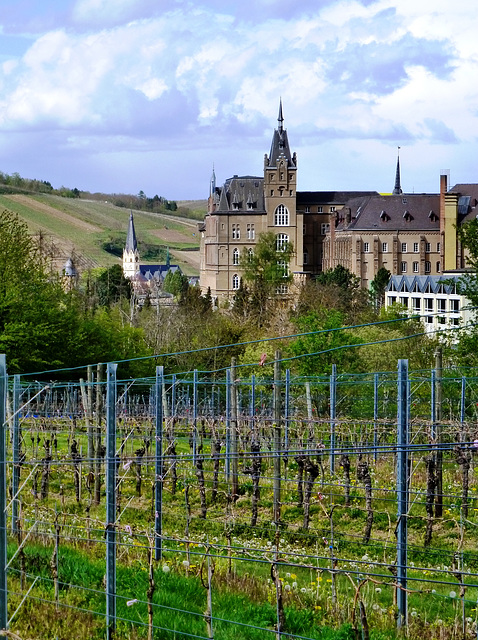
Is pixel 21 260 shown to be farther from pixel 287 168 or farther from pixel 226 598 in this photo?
pixel 287 168

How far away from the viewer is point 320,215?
371 ft

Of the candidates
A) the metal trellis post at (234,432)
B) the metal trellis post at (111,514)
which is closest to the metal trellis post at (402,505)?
the metal trellis post at (111,514)

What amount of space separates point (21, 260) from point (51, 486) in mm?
18343

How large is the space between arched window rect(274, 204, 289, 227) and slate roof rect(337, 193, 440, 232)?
6.26 m

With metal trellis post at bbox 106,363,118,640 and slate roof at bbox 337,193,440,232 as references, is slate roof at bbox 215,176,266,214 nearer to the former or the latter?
slate roof at bbox 337,193,440,232

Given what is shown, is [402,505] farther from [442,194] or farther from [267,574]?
[442,194]

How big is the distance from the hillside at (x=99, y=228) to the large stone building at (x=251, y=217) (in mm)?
19408

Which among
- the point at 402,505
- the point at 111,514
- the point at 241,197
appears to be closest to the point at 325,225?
the point at 241,197

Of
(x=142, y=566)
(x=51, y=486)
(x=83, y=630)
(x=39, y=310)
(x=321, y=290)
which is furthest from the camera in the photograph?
(x=321, y=290)

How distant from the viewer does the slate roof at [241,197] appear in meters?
108

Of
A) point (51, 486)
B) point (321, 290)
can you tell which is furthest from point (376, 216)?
point (51, 486)

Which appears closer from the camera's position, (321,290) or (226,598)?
(226,598)

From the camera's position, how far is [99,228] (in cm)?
15488

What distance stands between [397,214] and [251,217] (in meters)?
14.8
